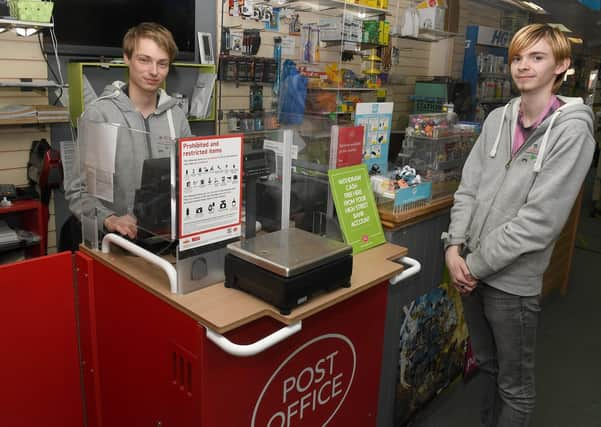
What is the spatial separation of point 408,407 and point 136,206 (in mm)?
1671

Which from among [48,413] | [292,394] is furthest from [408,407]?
[48,413]

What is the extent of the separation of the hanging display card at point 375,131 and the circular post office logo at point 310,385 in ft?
2.76

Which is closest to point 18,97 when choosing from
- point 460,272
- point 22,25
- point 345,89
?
point 22,25

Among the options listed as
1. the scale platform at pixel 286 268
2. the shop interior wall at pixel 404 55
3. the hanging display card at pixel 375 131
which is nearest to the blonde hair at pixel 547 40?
the hanging display card at pixel 375 131

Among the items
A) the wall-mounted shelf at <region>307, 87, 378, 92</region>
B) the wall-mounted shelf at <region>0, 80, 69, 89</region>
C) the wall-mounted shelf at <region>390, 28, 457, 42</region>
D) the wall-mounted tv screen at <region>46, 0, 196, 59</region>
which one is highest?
the wall-mounted shelf at <region>390, 28, 457, 42</region>

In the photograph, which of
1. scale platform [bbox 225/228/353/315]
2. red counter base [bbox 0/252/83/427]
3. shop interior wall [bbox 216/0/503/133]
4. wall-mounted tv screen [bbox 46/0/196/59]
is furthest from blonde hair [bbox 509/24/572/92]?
wall-mounted tv screen [bbox 46/0/196/59]

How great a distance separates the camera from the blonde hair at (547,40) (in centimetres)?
167

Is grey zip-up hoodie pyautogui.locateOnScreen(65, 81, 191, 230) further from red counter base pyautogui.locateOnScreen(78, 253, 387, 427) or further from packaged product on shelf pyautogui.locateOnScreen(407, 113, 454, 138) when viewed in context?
packaged product on shelf pyautogui.locateOnScreen(407, 113, 454, 138)

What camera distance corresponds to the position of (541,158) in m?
1.65

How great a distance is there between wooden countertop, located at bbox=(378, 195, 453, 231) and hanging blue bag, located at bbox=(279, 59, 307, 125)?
1.92 meters

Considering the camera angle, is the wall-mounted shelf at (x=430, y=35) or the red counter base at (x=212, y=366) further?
the wall-mounted shelf at (x=430, y=35)

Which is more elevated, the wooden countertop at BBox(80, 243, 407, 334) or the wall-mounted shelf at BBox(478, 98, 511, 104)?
the wall-mounted shelf at BBox(478, 98, 511, 104)

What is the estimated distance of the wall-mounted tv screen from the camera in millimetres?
3305

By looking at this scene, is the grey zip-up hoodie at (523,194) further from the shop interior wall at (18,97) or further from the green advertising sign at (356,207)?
the shop interior wall at (18,97)
